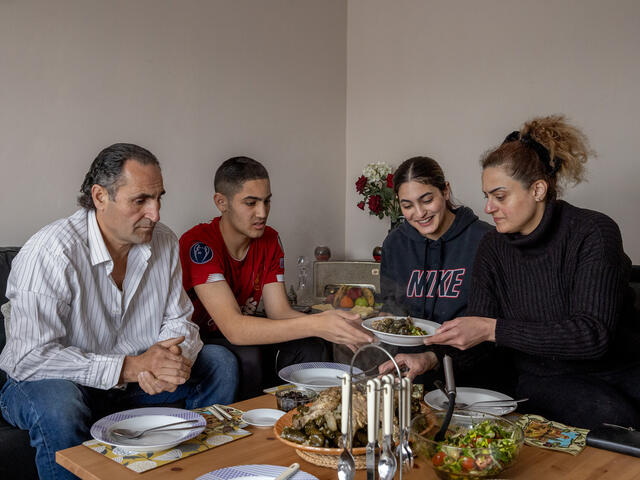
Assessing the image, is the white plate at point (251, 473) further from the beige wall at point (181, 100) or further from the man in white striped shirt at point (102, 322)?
the beige wall at point (181, 100)

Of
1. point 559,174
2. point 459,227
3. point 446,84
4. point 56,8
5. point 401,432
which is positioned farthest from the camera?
point 446,84

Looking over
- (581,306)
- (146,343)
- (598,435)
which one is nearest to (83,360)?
(146,343)

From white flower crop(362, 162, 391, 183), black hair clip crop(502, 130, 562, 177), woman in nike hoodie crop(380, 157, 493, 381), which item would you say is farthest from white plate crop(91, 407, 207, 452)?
white flower crop(362, 162, 391, 183)

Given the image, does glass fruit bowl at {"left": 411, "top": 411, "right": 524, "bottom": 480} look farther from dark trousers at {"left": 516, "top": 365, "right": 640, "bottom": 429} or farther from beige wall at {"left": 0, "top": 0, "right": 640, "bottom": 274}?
beige wall at {"left": 0, "top": 0, "right": 640, "bottom": 274}

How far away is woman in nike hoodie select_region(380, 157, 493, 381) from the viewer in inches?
97.0

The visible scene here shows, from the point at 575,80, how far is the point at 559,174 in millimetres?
1424

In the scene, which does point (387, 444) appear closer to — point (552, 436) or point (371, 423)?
point (371, 423)

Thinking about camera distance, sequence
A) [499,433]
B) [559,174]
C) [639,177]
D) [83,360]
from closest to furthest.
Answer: [499,433], [83,360], [559,174], [639,177]

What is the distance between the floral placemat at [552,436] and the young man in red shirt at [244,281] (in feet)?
3.17

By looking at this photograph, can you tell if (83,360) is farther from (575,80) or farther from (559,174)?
(575,80)

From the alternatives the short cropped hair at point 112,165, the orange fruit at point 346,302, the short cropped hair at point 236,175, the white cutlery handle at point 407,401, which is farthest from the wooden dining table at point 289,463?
the orange fruit at point 346,302

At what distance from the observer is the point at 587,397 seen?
194 cm

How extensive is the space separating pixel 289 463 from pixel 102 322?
1.08 m

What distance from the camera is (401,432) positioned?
1114 millimetres
